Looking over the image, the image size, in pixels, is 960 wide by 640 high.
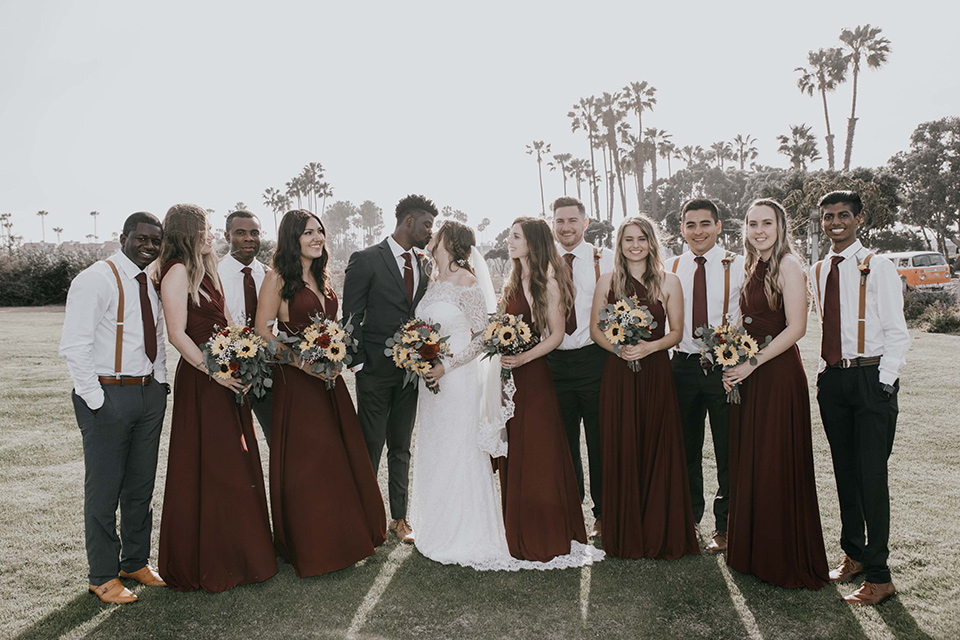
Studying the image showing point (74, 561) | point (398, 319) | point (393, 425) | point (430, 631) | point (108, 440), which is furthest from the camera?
point (393, 425)

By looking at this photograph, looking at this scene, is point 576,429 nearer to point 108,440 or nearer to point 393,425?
point 393,425

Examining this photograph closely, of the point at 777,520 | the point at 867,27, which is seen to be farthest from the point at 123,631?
the point at 867,27

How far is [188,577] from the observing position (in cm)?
461

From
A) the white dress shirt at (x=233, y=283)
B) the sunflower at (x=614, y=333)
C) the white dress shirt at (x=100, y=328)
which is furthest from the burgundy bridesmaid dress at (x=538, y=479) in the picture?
the white dress shirt at (x=233, y=283)

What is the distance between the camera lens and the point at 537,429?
202 inches

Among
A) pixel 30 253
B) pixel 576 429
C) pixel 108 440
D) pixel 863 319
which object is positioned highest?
pixel 30 253

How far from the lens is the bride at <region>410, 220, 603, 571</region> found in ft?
17.1

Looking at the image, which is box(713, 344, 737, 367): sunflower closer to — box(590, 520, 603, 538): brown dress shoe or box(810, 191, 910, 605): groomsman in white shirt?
box(810, 191, 910, 605): groomsman in white shirt

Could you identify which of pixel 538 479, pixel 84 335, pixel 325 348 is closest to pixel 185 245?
pixel 84 335

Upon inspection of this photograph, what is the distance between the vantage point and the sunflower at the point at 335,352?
475cm

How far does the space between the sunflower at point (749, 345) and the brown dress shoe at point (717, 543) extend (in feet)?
5.61

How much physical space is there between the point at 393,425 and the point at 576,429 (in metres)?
1.75

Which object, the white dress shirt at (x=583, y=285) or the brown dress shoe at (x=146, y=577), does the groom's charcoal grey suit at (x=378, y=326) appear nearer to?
A: the white dress shirt at (x=583, y=285)

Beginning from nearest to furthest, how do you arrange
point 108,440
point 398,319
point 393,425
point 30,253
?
point 108,440 → point 398,319 → point 393,425 → point 30,253
